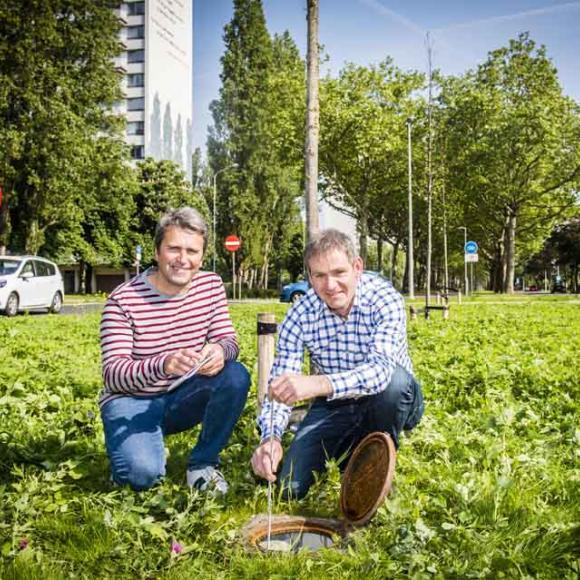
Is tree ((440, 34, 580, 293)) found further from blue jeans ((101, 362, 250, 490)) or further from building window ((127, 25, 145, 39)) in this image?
blue jeans ((101, 362, 250, 490))

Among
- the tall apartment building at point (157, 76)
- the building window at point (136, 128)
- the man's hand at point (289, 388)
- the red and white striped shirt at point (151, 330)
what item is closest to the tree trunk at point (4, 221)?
the red and white striped shirt at point (151, 330)

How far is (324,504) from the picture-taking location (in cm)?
364

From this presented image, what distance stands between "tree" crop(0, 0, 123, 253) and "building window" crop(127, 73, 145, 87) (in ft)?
108

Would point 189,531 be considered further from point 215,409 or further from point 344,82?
point 344,82

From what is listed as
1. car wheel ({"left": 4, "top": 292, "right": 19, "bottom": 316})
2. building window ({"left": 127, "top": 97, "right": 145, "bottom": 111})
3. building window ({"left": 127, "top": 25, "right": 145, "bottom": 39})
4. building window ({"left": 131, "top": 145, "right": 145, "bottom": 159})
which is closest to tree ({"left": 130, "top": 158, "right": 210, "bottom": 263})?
building window ({"left": 131, "top": 145, "right": 145, "bottom": 159})

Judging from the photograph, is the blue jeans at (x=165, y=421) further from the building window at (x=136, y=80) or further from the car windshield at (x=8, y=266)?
the building window at (x=136, y=80)

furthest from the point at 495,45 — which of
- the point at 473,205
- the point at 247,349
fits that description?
the point at 247,349

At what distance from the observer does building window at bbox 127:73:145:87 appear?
208ft

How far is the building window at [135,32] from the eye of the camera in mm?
63562

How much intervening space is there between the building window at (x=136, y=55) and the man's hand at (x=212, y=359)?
65572mm

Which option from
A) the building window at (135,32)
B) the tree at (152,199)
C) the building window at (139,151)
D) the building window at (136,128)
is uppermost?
the building window at (135,32)

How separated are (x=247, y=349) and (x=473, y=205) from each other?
3952cm

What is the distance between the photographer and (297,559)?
9.37 feet

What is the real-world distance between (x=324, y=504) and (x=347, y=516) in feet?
1.35
